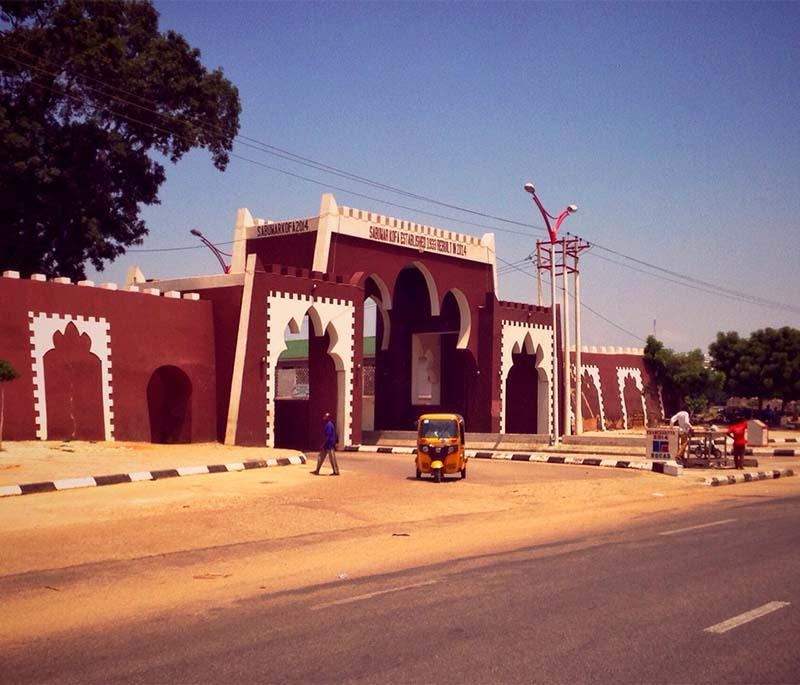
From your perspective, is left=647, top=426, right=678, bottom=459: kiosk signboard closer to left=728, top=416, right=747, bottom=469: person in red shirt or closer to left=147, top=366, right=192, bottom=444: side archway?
left=728, top=416, right=747, bottom=469: person in red shirt

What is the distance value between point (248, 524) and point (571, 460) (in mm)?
16058

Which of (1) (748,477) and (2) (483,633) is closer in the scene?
(2) (483,633)

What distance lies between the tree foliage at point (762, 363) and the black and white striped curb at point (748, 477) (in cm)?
3125

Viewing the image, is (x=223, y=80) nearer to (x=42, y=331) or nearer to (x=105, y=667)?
(x=42, y=331)

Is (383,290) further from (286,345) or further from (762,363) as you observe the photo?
(762,363)

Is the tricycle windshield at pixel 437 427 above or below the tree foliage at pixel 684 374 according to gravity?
below

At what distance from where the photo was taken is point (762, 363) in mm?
55750

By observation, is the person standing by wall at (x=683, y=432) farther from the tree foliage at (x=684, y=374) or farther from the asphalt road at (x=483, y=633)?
the tree foliage at (x=684, y=374)

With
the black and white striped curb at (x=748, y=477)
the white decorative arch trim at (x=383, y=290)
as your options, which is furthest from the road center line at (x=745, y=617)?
the white decorative arch trim at (x=383, y=290)

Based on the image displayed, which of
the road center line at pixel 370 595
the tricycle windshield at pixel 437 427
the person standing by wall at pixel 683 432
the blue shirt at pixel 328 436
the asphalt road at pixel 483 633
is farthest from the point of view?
the person standing by wall at pixel 683 432

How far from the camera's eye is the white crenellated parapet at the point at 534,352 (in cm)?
4038

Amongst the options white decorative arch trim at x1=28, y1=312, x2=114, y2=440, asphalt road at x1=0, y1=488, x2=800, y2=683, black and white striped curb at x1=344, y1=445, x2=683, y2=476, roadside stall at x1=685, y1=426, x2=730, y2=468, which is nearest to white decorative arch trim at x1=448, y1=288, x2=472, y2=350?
black and white striped curb at x1=344, y1=445, x2=683, y2=476

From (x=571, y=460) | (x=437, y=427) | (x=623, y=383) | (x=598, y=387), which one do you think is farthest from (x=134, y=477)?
(x=623, y=383)

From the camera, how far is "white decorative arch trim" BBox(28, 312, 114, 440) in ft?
79.0
